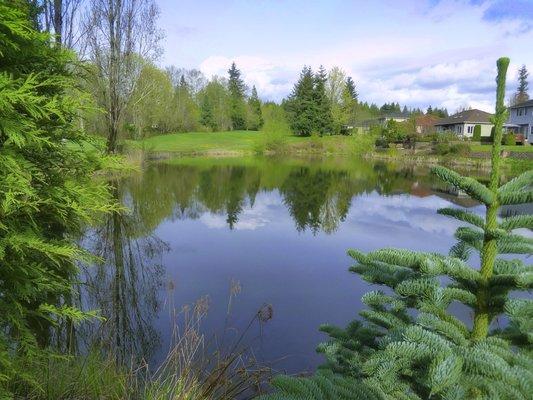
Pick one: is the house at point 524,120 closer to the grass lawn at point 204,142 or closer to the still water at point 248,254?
the still water at point 248,254

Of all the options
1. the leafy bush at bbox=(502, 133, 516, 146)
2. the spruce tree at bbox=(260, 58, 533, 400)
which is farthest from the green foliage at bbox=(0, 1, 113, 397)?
the leafy bush at bbox=(502, 133, 516, 146)

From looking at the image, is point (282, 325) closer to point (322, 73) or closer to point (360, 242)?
point (360, 242)

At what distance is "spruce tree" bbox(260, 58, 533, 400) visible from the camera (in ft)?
5.83

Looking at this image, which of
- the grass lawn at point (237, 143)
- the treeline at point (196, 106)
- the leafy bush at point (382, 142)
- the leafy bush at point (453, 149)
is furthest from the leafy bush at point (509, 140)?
the treeline at point (196, 106)

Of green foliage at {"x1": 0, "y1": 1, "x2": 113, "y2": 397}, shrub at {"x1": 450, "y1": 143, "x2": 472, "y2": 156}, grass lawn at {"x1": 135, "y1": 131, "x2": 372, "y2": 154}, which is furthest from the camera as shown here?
grass lawn at {"x1": 135, "y1": 131, "x2": 372, "y2": 154}

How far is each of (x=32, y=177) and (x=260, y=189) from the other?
20.1 m

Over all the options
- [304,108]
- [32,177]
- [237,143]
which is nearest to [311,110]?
[304,108]

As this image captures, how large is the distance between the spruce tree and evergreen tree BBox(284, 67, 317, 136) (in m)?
60.6

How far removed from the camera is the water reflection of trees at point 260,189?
16.6 m

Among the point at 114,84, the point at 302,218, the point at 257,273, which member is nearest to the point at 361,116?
the point at 114,84

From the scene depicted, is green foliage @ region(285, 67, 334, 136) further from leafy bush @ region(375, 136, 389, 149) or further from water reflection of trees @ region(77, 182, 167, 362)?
water reflection of trees @ region(77, 182, 167, 362)

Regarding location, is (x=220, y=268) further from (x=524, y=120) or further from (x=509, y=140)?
(x=524, y=120)

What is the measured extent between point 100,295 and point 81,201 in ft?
14.5

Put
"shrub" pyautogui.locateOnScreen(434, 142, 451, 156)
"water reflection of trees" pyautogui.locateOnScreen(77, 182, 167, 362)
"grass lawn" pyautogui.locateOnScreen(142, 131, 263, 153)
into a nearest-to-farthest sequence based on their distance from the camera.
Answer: "water reflection of trees" pyautogui.locateOnScreen(77, 182, 167, 362) < "shrub" pyautogui.locateOnScreen(434, 142, 451, 156) < "grass lawn" pyautogui.locateOnScreen(142, 131, 263, 153)
